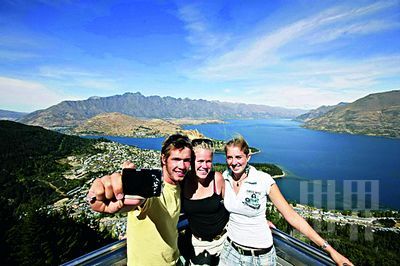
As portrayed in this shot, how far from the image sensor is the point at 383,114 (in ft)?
564

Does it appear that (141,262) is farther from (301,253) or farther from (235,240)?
(301,253)

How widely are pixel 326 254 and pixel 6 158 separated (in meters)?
83.0

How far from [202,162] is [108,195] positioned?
1.22 meters

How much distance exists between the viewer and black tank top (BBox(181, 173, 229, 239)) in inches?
81.7

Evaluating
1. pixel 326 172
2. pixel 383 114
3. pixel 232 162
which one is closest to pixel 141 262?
pixel 232 162

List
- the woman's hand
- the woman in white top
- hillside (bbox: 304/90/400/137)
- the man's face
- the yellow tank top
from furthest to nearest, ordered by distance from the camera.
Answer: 1. hillside (bbox: 304/90/400/137)
2. the woman in white top
3. the man's face
4. the woman's hand
5. the yellow tank top

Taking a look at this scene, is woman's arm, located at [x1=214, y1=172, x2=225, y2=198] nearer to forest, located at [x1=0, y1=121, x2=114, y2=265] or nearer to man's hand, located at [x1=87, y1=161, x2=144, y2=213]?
man's hand, located at [x1=87, y1=161, x2=144, y2=213]

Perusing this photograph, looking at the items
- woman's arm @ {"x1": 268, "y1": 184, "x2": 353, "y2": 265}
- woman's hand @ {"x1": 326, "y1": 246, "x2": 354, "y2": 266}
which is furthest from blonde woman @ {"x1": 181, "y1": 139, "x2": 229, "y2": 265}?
woman's hand @ {"x1": 326, "y1": 246, "x2": 354, "y2": 266}

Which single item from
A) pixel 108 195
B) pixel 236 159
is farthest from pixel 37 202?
pixel 108 195

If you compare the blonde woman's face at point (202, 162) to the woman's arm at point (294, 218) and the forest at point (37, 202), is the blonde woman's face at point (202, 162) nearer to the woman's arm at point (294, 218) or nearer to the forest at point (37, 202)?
the woman's arm at point (294, 218)

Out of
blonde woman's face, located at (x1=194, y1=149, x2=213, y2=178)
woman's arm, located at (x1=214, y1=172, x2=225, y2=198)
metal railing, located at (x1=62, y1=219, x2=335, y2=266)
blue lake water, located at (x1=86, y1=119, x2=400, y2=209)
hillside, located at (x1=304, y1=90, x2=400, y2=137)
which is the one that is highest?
blonde woman's face, located at (x1=194, y1=149, x2=213, y2=178)

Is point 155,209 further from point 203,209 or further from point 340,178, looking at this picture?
point 340,178

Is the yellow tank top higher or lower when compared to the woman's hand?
higher

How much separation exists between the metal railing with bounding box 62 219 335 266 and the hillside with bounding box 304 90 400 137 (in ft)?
517
